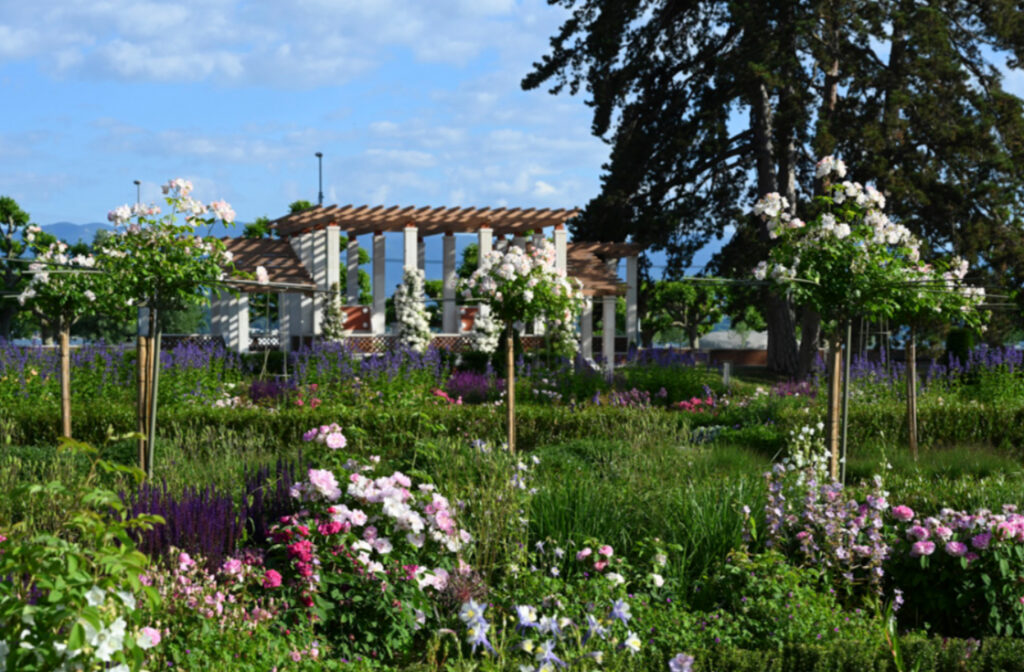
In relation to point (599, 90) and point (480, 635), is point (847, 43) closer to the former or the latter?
point (599, 90)

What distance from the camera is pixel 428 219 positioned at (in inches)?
937

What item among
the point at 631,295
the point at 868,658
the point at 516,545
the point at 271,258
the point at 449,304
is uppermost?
the point at 271,258

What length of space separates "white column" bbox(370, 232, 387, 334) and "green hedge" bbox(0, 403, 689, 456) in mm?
13432

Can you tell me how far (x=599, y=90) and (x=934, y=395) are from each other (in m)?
11.6

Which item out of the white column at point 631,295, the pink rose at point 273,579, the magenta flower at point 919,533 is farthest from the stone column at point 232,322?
the magenta flower at point 919,533

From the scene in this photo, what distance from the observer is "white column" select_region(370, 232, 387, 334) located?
77.3 ft

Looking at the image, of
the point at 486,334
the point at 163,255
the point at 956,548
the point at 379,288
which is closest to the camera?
the point at 956,548

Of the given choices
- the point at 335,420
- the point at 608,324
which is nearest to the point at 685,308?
the point at 608,324

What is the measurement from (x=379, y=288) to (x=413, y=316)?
4589mm

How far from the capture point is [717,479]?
5984 millimetres

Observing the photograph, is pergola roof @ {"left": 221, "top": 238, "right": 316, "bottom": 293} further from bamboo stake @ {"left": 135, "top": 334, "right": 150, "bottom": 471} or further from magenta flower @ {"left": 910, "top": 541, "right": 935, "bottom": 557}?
magenta flower @ {"left": 910, "top": 541, "right": 935, "bottom": 557}

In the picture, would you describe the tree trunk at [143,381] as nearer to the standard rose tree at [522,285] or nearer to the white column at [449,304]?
the standard rose tree at [522,285]

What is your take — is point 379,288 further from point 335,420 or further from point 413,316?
point 335,420

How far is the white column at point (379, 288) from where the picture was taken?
23.6m
